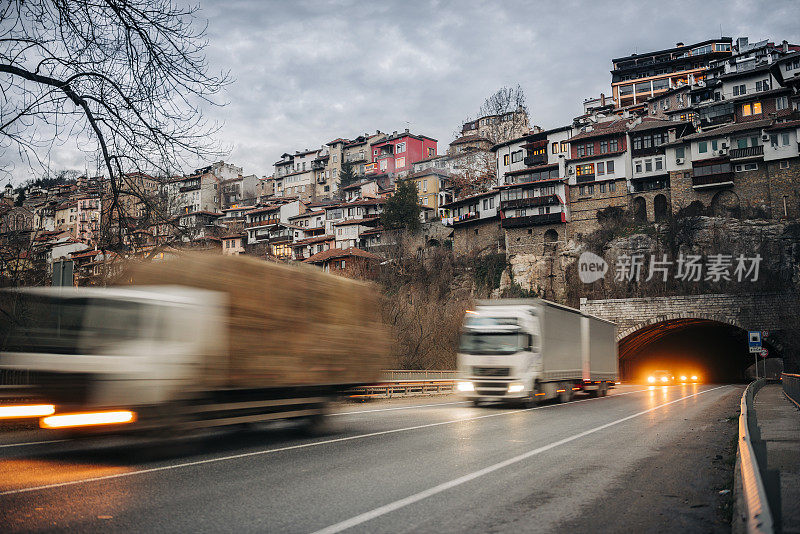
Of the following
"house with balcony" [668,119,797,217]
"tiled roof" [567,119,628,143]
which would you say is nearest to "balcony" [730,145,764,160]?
"house with balcony" [668,119,797,217]

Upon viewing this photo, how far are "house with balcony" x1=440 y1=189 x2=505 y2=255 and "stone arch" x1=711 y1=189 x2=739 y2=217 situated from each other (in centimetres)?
2586

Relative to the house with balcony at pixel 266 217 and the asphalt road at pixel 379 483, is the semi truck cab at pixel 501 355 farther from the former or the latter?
the house with balcony at pixel 266 217

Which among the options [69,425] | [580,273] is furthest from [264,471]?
[580,273]

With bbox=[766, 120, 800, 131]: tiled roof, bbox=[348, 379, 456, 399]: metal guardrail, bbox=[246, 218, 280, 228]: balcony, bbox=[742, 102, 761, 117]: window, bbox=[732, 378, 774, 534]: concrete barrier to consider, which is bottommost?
bbox=[348, 379, 456, 399]: metal guardrail

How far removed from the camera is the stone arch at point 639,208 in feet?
257

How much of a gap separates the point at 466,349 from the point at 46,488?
15141 millimetres

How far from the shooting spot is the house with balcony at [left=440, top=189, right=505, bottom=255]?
86.1 m

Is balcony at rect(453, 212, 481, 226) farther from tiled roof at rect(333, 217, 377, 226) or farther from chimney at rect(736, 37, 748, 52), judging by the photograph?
chimney at rect(736, 37, 748, 52)

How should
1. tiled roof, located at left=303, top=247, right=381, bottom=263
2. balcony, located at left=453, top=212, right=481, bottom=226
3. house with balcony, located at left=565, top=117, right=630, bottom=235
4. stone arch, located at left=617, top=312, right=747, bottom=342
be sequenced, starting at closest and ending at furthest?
stone arch, located at left=617, top=312, right=747, bottom=342
house with balcony, located at left=565, top=117, right=630, bottom=235
tiled roof, located at left=303, top=247, right=381, bottom=263
balcony, located at left=453, top=212, right=481, bottom=226

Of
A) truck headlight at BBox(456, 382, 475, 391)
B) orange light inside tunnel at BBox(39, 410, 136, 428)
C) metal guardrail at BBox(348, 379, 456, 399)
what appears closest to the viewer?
orange light inside tunnel at BBox(39, 410, 136, 428)

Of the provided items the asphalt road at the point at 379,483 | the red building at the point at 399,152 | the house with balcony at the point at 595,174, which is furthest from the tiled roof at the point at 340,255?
the asphalt road at the point at 379,483

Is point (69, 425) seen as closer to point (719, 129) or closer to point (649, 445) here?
point (649, 445)

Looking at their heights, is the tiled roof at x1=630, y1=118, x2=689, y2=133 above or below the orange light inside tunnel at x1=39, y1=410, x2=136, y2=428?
above

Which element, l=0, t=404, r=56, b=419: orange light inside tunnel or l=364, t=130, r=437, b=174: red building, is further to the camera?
l=364, t=130, r=437, b=174: red building
